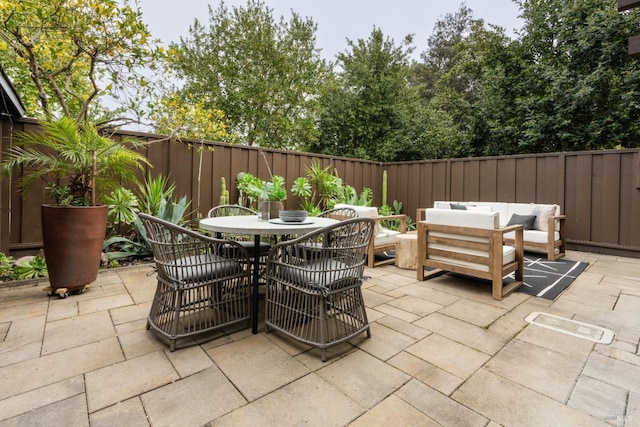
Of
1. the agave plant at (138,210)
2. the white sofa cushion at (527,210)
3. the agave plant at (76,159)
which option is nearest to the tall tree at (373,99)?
the white sofa cushion at (527,210)

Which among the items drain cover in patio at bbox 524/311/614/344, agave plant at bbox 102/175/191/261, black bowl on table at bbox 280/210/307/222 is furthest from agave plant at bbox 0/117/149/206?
drain cover in patio at bbox 524/311/614/344

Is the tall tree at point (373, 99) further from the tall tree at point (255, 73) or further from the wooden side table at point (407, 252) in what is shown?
the wooden side table at point (407, 252)

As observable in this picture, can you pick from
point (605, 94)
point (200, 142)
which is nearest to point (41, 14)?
point (200, 142)

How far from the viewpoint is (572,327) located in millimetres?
2125

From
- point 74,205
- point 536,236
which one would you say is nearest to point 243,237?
point 74,205

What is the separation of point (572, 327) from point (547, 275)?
A: 5.21 ft

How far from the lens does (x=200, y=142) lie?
461 cm

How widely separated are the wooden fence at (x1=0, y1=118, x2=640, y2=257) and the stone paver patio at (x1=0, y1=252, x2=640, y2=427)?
157cm

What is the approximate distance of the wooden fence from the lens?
3.41 m

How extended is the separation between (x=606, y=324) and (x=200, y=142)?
16.2 feet

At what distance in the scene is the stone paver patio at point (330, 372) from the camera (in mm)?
1270

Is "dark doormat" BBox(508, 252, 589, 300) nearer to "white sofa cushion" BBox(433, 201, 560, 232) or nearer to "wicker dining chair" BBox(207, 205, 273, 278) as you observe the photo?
"white sofa cushion" BBox(433, 201, 560, 232)

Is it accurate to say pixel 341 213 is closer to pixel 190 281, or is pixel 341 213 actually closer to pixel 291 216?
pixel 291 216

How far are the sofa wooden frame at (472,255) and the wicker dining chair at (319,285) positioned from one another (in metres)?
1.41
